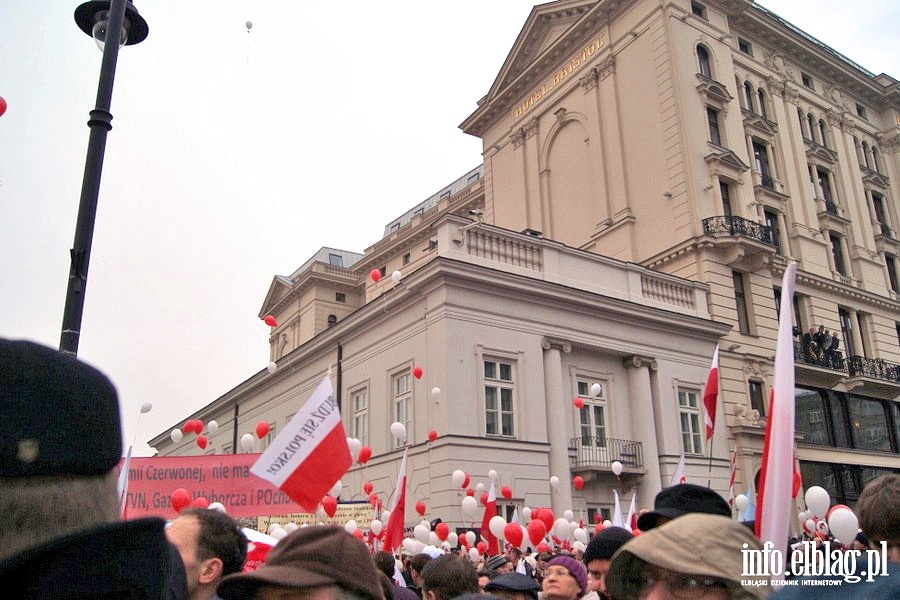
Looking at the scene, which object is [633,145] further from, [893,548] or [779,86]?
[893,548]

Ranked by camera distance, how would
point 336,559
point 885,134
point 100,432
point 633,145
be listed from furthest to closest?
1. point 885,134
2. point 633,145
3. point 336,559
4. point 100,432

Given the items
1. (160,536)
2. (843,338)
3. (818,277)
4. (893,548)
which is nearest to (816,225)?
(818,277)

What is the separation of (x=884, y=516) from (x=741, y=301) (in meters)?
25.7

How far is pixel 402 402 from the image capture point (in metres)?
21.1

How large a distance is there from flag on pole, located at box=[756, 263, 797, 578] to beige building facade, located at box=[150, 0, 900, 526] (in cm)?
1478

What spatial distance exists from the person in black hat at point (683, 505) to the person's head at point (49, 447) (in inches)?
123

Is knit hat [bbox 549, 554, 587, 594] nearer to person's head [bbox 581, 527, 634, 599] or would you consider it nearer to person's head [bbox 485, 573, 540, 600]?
person's head [bbox 581, 527, 634, 599]

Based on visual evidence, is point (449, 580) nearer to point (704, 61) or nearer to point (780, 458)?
point (780, 458)

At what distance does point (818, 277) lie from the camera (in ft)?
98.8

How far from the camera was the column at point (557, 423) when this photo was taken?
65.2 ft

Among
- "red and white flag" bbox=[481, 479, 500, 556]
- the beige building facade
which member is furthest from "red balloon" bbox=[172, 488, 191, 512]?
the beige building facade

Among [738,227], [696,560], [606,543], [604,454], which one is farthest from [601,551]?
[738,227]

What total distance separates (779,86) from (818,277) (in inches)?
356

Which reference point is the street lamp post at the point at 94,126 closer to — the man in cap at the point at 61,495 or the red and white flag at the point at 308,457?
the red and white flag at the point at 308,457
